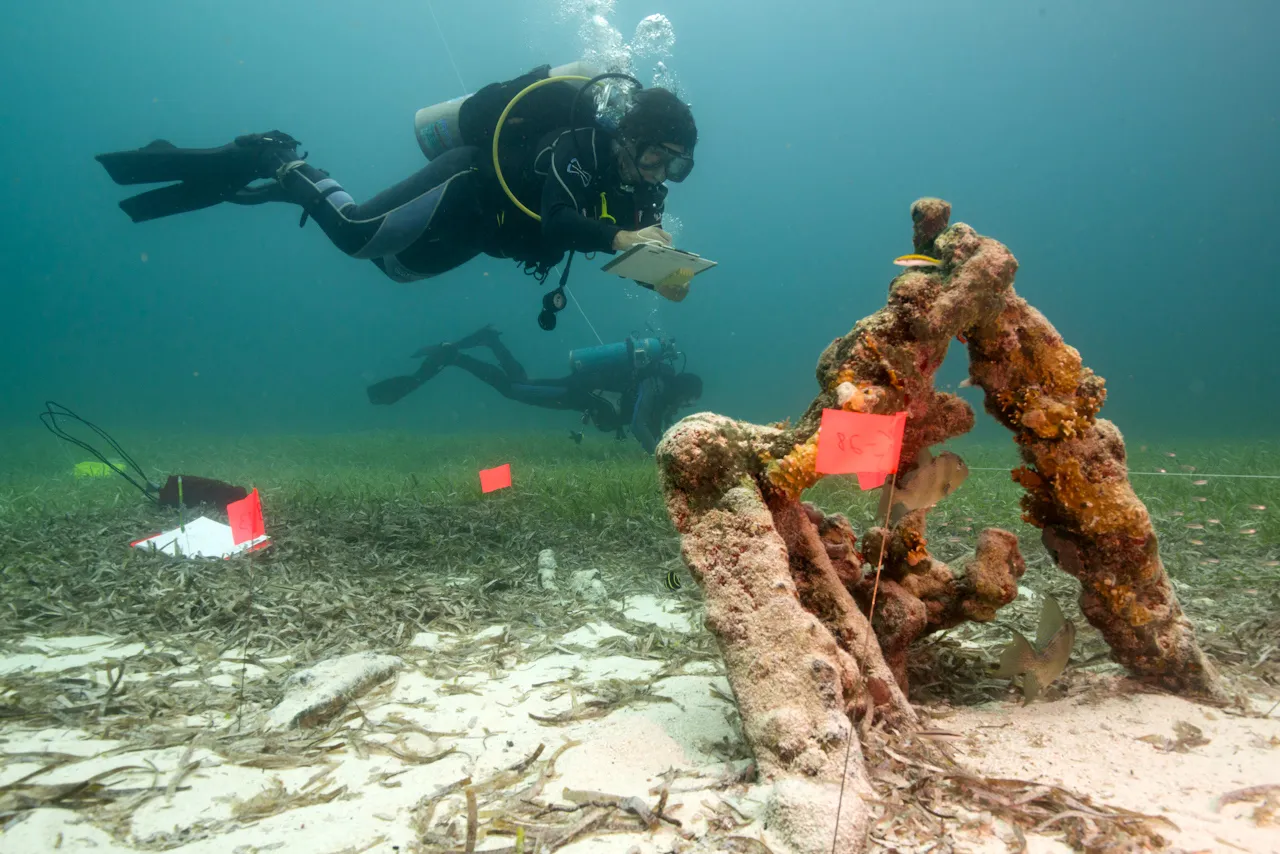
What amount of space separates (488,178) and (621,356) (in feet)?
25.3

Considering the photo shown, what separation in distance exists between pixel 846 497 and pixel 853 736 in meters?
4.98

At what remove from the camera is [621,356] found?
45.6ft

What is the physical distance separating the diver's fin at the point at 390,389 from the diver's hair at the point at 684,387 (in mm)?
6178

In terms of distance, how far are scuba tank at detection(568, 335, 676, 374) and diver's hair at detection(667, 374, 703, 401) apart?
2.63 feet

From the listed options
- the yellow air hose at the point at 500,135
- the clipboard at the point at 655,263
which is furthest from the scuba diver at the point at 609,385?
the clipboard at the point at 655,263

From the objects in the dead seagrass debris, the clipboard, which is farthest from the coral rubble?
the clipboard

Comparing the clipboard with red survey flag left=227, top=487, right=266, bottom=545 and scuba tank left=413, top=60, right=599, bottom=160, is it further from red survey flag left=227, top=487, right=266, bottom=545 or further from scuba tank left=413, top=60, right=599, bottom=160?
scuba tank left=413, top=60, right=599, bottom=160

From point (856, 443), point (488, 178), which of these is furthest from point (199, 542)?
point (856, 443)

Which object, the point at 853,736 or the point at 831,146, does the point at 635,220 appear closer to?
the point at 853,736

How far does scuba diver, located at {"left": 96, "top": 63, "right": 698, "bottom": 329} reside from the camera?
19.6 feet

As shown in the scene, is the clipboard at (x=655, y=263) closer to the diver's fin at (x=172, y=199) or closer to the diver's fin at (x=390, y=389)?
the diver's fin at (x=172, y=199)

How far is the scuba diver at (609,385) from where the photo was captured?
494 inches

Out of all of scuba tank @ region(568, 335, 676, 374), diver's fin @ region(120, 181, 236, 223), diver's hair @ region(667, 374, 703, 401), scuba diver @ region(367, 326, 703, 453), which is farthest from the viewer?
scuba tank @ region(568, 335, 676, 374)

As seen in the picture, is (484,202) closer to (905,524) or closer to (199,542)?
(199,542)
